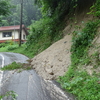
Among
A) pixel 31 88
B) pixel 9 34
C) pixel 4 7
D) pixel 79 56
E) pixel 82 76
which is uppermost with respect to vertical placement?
pixel 9 34

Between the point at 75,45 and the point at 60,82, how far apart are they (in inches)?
113

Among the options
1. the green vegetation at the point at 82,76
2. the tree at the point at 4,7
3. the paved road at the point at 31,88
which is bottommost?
the paved road at the point at 31,88

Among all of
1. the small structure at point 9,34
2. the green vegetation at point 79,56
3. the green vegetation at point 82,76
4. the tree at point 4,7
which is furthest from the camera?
the small structure at point 9,34

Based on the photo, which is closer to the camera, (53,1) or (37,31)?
(53,1)

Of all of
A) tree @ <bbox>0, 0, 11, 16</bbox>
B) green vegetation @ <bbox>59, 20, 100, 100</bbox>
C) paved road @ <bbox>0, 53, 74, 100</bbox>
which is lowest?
paved road @ <bbox>0, 53, 74, 100</bbox>

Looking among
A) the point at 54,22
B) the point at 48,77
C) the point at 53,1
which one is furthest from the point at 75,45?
the point at 53,1

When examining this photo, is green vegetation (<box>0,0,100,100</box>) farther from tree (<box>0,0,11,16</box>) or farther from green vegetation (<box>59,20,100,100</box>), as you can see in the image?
tree (<box>0,0,11,16</box>)

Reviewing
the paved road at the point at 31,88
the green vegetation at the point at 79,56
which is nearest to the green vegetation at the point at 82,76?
the green vegetation at the point at 79,56

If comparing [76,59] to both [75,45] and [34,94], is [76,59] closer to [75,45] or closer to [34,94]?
[75,45]

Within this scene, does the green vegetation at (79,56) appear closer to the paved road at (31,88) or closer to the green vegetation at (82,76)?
the green vegetation at (82,76)

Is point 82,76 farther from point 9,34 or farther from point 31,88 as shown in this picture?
point 9,34

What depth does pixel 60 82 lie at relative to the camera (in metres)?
5.11

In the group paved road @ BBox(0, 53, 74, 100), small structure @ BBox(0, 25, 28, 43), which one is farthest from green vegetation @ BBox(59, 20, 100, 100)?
small structure @ BBox(0, 25, 28, 43)

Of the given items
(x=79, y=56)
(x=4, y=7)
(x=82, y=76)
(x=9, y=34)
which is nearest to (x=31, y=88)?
(x=82, y=76)
